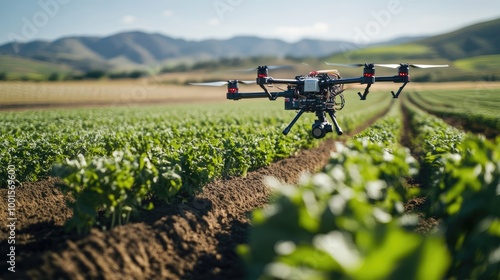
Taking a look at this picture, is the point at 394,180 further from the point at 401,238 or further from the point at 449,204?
the point at 401,238

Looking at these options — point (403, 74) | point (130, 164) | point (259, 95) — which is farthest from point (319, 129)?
point (130, 164)

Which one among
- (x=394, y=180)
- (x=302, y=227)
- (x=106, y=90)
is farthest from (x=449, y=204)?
(x=106, y=90)

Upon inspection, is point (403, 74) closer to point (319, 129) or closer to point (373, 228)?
point (319, 129)

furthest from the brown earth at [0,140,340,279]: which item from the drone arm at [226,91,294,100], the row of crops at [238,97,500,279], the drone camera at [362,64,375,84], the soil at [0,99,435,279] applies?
the drone camera at [362,64,375,84]

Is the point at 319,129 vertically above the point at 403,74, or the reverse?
the point at 403,74

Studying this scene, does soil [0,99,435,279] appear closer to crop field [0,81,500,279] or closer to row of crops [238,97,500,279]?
crop field [0,81,500,279]
